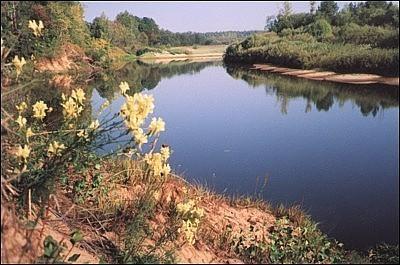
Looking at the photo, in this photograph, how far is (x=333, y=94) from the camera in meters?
18.5

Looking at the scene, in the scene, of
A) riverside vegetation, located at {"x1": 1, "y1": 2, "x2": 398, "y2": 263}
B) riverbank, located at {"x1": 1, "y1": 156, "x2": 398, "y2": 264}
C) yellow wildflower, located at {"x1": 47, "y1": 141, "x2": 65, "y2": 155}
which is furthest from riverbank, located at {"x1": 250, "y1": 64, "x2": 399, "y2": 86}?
yellow wildflower, located at {"x1": 47, "y1": 141, "x2": 65, "y2": 155}

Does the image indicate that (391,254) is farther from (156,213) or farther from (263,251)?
(156,213)

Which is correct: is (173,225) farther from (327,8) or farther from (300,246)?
(327,8)

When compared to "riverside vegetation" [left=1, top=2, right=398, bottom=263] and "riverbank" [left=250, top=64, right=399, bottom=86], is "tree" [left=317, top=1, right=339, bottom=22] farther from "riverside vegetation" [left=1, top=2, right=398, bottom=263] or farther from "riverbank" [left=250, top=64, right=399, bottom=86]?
"riverside vegetation" [left=1, top=2, right=398, bottom=263]

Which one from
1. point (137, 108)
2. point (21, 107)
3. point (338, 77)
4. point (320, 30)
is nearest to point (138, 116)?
point (137, 108)

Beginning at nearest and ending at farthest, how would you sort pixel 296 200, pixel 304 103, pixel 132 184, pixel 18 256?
pixel 18 256 < pixel 132 184 < pixel 296 200 < pixel 304 103

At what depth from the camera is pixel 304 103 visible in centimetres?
1719

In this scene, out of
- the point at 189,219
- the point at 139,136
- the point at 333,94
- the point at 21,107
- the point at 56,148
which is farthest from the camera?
the point at 333,94

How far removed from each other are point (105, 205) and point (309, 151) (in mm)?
6308

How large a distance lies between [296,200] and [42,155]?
4.01 m

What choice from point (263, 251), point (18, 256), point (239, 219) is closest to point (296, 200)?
point (239, 219)

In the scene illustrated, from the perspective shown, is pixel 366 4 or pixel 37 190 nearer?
pixel 37 190

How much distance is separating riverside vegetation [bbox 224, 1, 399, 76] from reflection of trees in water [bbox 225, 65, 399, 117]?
203 centimetres

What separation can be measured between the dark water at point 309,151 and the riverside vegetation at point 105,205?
32.7 inches
